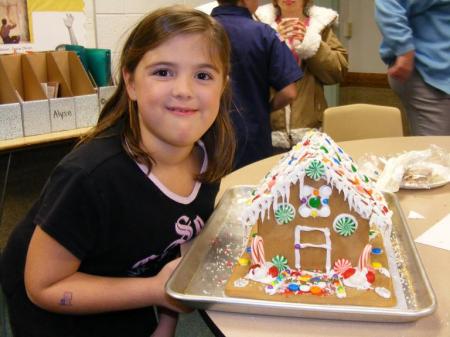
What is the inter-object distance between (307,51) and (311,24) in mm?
165

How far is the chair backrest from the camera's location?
2.47 m

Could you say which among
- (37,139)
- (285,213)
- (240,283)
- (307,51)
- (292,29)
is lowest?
(37,139)

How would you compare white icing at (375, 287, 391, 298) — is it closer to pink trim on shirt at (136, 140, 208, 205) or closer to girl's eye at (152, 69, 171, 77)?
pink trim on shirt at (136, 140, 208, 205)

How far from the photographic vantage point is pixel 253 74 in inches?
88.5

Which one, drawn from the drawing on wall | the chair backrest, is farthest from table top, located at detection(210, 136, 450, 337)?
the drawing on wall

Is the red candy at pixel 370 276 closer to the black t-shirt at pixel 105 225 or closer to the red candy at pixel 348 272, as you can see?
the red candy at pixel 348 272

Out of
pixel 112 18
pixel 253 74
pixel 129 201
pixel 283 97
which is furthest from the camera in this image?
pixel 112 18

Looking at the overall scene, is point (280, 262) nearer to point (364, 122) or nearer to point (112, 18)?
point (364, 122)

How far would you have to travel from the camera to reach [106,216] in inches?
40.6

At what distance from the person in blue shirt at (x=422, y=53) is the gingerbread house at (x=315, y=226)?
62.4 inches

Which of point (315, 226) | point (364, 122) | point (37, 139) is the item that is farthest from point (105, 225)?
point (364, 122)

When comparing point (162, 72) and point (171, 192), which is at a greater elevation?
point (162, 72)

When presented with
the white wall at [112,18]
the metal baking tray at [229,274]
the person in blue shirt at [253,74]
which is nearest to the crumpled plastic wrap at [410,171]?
the metal baking tray at [229,274]

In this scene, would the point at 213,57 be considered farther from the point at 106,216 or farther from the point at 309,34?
the point at 309,34
